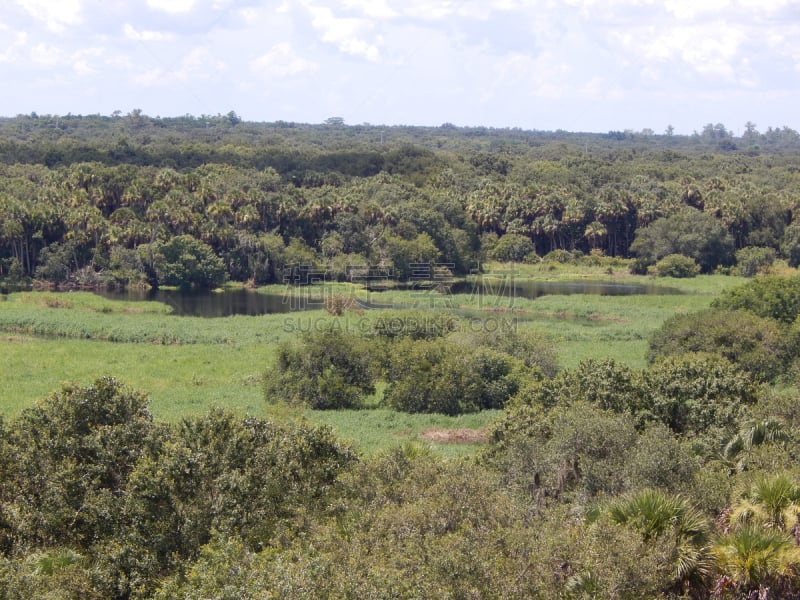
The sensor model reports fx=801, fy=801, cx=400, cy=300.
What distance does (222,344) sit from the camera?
1978 inches

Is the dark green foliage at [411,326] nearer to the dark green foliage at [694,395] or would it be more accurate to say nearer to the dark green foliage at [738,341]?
the dark green foliage at [738,341]

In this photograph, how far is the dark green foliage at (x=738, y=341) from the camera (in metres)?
36.8

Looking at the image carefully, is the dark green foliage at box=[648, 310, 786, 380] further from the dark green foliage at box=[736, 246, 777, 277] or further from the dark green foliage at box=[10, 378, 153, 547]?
the dark green foliage at box=[736, 246, 777, 277]

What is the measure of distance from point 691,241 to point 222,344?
58.6 m

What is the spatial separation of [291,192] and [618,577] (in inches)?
3466

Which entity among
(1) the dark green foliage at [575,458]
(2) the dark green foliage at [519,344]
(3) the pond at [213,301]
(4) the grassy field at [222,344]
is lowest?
(3) the pond at [213,301]

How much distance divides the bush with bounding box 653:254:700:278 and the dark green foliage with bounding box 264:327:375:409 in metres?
57.4

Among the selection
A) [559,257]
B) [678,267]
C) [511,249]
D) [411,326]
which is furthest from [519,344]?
[559,257]

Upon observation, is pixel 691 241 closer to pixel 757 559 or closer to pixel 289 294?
pixel 289 294

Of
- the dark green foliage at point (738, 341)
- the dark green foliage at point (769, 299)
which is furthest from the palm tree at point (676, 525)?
the dark green foliage at point (769, 299)

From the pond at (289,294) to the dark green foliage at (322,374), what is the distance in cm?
2756

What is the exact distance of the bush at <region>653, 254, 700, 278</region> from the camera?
283 ft

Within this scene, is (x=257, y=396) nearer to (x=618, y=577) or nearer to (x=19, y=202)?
(x=618, y=577)

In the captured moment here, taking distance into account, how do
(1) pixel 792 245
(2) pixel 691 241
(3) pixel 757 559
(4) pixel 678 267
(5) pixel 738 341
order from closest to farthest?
(3) pixel 757 559
(5) pixel 738 341
(4) pixel 678 267
(2) pixel 691 241
(1) pixel 792 245
